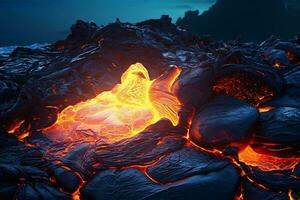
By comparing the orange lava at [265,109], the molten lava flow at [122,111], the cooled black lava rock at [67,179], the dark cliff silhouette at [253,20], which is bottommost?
the cooled black lava rock at [67,179]

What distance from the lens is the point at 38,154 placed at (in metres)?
4.46

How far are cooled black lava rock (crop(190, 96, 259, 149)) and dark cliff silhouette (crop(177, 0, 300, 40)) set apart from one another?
50609 mm

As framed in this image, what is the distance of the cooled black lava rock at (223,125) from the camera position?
417cm

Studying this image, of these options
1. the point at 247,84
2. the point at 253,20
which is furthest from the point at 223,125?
the point at 253,20

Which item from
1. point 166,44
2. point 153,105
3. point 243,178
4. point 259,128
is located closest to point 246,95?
point 259,128

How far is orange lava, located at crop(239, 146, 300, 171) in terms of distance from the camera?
13.3 ft

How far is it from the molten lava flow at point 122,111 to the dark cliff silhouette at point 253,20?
Answer: 163 ft

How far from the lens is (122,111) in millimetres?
5523

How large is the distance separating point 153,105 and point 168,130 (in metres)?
0.87

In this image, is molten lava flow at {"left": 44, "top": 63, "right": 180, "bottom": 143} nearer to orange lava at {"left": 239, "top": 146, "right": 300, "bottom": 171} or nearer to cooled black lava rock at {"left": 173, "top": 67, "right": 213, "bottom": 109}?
cooled black lava rock at {"left": 173, "top": 67, "right": 213, "bottom": 109}

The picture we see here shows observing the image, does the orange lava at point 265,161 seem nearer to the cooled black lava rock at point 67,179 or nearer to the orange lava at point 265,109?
the orange lava at point 265,109

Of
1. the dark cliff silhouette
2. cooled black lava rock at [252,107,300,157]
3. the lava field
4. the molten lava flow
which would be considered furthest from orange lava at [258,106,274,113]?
the dark cliff silhouette

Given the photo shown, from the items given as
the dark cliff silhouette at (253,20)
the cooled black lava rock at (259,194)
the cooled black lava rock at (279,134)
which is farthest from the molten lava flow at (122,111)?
the dark cliff silhouette at (253,20)

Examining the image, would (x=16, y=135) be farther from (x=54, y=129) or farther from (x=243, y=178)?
(x=243, y=178)
